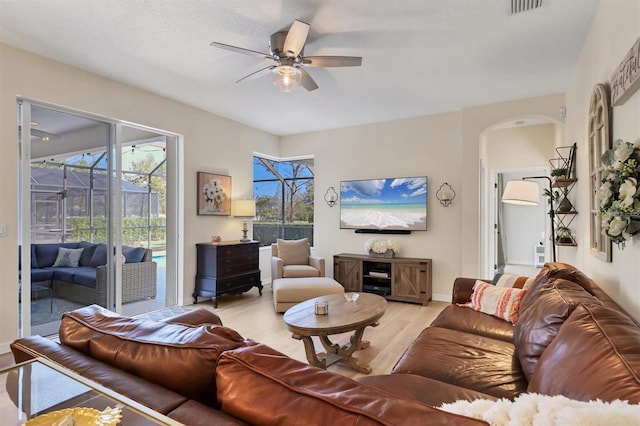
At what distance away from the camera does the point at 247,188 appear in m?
5.68

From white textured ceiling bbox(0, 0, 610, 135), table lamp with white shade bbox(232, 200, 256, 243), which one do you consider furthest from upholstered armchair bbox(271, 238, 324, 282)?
white textured ceiling bbox(0, 0, 610, 135)

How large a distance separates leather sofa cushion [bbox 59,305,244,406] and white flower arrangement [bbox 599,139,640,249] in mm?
1795

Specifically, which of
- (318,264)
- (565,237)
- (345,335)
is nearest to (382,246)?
(318,264)

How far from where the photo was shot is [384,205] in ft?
17.6

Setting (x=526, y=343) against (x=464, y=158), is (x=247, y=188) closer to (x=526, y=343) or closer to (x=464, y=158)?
(x=464, y=158)

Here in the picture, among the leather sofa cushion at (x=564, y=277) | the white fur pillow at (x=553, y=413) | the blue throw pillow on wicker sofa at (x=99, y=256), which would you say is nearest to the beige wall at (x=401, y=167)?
the leather sofa cushion at (x=564, y=277)

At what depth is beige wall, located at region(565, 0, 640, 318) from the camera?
1722 mm

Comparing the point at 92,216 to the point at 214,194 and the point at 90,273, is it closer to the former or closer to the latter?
the point at 90,273

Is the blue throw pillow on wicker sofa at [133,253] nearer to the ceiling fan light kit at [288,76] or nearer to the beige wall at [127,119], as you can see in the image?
the beige wall at [127,119]

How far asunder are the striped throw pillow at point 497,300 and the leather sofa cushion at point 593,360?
1.18m

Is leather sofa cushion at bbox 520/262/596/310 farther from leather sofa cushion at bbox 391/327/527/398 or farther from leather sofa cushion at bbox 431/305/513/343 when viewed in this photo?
leather sofa cushion at bbox 391/327/527/398

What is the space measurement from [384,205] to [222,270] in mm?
2665

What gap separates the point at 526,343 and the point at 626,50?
1674 millimetres

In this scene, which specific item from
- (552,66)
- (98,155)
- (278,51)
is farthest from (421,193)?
(98,155)
